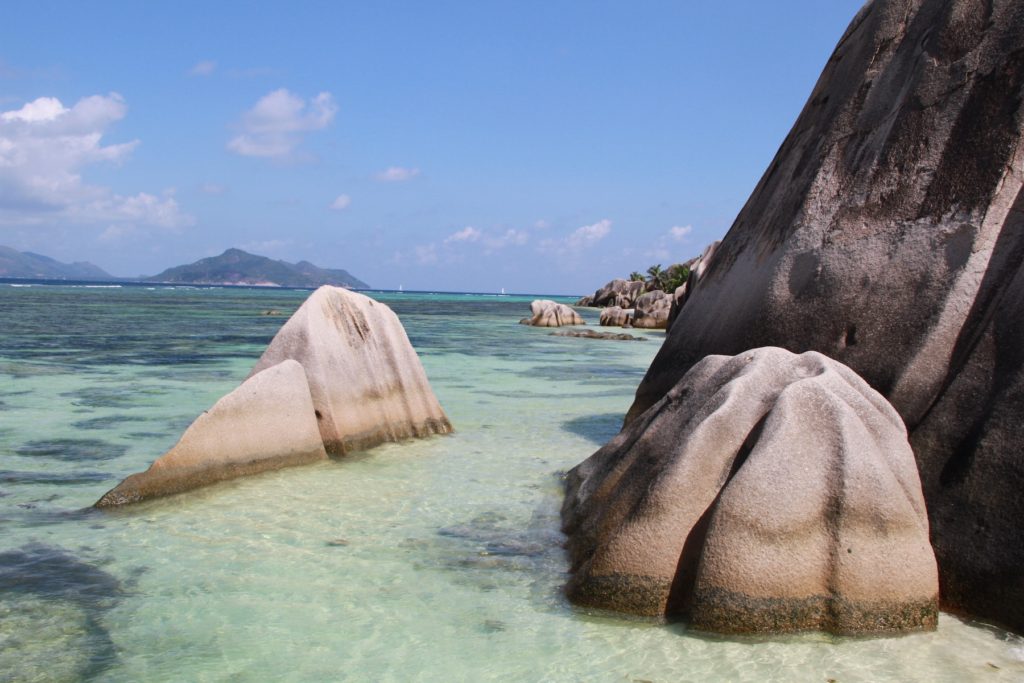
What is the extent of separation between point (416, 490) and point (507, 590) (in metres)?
2.68

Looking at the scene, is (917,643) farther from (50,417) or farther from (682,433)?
(50,417)

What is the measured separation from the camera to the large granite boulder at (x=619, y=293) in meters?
62.1

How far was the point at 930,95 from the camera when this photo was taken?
7.27 metres

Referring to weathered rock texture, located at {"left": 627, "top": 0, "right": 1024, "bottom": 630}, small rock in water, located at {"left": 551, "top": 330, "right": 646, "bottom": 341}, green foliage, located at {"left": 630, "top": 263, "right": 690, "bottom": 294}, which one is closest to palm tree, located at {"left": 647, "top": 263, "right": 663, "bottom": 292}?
green foliage, located at {"left": 630, "top": 263, "right": 690, "bottom": 294}

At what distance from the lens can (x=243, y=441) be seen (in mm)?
8297

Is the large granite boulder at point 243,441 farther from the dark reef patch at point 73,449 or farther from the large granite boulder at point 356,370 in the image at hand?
the dark reef patch at point 73,449

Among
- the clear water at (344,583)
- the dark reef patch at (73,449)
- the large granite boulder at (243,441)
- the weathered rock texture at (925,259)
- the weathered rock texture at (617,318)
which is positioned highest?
the weathered rock texture at (925,259)

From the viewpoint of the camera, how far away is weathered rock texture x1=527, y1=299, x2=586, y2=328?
41.7 meters

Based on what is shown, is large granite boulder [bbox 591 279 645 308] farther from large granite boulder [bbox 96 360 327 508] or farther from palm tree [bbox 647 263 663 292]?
large granite boulder [bbox 96 360 327 508]

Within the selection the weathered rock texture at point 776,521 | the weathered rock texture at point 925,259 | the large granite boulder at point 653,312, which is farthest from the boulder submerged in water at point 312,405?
the large granite boulder at point 653,312

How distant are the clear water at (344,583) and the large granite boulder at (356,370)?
0.35 meters

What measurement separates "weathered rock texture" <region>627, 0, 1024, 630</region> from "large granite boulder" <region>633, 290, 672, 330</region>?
3198cm

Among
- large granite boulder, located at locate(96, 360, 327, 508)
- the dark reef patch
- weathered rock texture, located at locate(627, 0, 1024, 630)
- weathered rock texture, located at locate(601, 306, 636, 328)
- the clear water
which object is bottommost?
the clear water

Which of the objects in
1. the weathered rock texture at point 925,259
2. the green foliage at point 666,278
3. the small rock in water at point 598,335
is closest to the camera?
the weathered rock texture at point 925,259
